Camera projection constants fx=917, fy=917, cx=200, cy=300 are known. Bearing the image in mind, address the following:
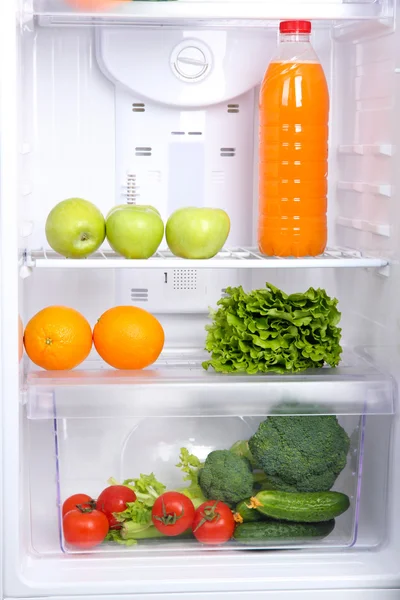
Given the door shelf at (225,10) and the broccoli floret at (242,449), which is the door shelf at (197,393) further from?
the door shelf at (225,10)

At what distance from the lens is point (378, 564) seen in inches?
69.7

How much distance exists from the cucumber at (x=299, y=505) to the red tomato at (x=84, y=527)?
30 centimetres

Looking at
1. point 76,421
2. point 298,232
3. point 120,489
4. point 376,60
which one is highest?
point 376,60

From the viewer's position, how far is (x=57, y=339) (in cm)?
174

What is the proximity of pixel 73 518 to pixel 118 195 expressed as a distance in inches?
27.1

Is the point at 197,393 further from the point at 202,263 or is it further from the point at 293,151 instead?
the point at 293,151

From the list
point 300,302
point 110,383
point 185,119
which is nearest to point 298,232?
point 300,302

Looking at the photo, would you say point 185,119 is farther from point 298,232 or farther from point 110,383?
point 110,383

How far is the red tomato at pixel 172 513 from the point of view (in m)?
1.75

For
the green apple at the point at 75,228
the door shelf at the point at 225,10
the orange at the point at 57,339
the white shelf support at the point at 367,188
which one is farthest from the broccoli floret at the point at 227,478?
the door shelf at the point at 225,10

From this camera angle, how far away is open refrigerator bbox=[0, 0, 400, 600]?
1.68m

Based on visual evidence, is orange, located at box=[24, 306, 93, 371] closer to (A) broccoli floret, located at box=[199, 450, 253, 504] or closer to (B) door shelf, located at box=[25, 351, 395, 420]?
(B) door shelf, located at box=[25, 351, 395, 420]

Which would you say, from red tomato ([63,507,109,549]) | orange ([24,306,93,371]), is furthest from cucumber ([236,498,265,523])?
orange ([24,306,93,371])

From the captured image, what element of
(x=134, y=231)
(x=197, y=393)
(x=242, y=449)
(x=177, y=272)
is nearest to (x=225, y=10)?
(x=134, y=231)
